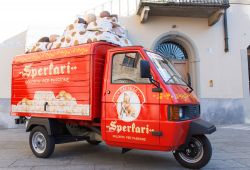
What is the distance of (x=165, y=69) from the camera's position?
5.98 metres

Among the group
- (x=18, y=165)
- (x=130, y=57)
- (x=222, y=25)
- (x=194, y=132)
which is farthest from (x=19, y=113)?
(x=222, y=25)

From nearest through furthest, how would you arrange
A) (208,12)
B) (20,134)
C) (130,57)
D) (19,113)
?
(130,57) < (19,113) < (20,134) < (208,12)

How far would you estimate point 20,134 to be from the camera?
11.0m

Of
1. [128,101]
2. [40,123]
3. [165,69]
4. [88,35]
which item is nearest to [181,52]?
[88,35]

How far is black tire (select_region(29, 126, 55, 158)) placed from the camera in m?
6.75

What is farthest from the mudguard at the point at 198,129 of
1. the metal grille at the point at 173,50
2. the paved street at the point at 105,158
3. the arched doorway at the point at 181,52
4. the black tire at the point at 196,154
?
the metal grille at the point at 173,50

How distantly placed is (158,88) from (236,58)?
9520mm

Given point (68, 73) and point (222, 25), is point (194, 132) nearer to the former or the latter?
point (68, 73)

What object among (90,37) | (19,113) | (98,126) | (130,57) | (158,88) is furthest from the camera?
(19,113)

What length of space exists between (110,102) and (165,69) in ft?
4.15

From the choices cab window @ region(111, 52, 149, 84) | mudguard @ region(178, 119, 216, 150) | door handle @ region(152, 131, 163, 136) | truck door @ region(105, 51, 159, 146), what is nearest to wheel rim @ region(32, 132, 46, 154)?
truck door @ region(105, 51, 159, 146)

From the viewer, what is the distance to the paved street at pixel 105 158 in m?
6.07

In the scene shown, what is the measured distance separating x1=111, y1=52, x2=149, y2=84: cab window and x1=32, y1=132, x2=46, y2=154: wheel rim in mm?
2352

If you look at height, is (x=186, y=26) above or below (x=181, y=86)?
above
